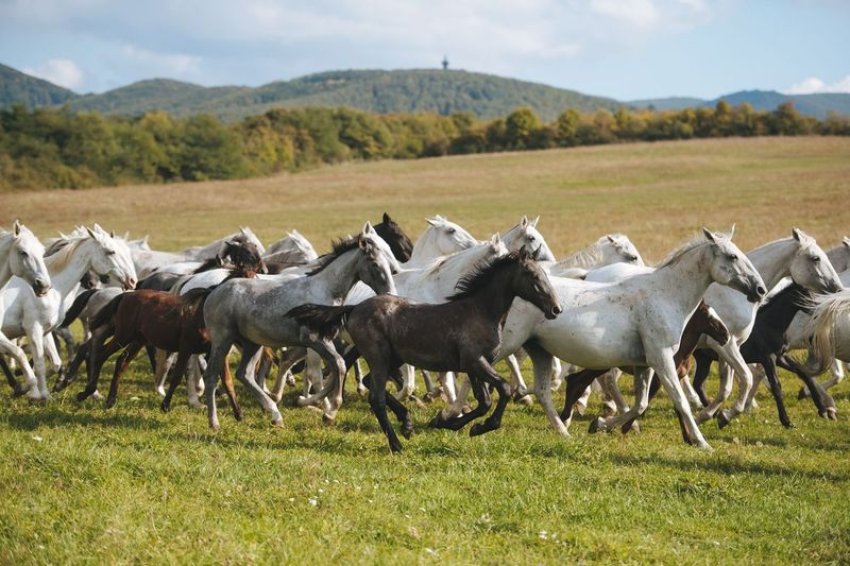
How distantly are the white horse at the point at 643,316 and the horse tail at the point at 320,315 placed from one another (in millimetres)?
1736

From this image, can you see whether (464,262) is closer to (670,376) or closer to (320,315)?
(320,315)

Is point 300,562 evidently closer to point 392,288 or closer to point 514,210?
point 392,288

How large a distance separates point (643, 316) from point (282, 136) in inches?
3479

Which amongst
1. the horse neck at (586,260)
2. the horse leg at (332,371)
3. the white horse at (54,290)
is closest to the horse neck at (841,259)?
the horse neck at (586,260)

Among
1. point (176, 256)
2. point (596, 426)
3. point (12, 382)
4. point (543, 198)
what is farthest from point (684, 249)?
point (543, 198)

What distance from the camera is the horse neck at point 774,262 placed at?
11414mm

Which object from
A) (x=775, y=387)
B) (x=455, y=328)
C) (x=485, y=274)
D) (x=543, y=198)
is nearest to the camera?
(x=455, y=328)

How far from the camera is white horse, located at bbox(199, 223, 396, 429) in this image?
954 cm

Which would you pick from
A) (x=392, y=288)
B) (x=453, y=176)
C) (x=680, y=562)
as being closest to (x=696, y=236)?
(x=392, y=288)

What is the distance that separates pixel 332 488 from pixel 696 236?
5.14 meters

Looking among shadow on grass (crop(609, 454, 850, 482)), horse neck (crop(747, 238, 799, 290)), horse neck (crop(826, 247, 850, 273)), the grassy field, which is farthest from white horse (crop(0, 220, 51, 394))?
horse neck (crop(826, 247, 850, 273))

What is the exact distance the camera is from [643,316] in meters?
9.38

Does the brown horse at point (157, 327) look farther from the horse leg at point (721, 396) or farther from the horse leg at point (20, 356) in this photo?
the horse leg at point (721, 396)

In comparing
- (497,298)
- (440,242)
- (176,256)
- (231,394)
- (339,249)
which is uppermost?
(339,249)
